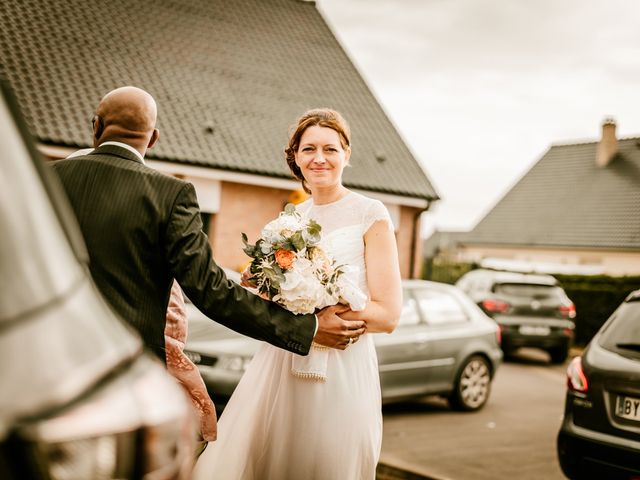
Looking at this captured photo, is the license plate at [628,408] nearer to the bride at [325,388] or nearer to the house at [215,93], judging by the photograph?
the bride at [325,388]

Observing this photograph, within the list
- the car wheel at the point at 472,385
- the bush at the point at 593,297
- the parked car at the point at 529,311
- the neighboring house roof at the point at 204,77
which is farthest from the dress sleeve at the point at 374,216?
the bush at the point at 593,297

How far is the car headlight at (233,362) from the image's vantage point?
24.1 ft

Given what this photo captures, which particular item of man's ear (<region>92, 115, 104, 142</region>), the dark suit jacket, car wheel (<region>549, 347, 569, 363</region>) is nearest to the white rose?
the dark suit jacket

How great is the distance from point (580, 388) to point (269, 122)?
1514 cm

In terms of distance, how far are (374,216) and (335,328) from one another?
0.59 meters

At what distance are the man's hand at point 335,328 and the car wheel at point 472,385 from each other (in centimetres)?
703

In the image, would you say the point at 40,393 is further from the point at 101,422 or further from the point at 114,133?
the point at 114,133

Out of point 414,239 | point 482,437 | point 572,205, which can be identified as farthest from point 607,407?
point 572,205

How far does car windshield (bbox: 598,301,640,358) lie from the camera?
5.54m

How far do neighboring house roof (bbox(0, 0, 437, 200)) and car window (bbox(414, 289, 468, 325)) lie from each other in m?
8.35

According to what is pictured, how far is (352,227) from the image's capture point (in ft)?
12.5

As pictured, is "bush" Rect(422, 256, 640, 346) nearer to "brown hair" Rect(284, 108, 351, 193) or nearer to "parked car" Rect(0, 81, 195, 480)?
"brown hair" Rect(284, 108, 351, 193)

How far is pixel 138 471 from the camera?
1.35 m

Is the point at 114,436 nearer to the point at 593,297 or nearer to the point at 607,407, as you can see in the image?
the point at 607,407
